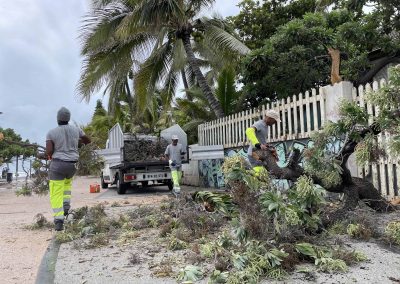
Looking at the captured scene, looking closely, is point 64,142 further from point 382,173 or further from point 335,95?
point 382,173

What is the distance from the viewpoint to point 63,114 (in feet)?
22.7

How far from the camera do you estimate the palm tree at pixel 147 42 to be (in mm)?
12766

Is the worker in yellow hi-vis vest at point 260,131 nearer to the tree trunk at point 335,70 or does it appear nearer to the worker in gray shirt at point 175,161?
the tree trunk at point 335,70

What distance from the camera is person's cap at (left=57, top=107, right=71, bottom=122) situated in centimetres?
693

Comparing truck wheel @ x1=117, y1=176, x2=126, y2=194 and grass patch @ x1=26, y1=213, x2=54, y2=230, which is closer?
grass patch @ x1=26, y1=213, x2=54, y2=230

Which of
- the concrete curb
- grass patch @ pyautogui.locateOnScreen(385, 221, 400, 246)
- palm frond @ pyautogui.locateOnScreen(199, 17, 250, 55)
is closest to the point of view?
the concrete curb

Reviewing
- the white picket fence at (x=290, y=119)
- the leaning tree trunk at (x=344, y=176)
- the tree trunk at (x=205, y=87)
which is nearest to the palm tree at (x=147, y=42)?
the tree trunk at (x=205, y=87)

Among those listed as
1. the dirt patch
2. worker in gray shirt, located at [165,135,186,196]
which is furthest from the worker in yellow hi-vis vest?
worker in gray shirt, located at [165,135,186,196]

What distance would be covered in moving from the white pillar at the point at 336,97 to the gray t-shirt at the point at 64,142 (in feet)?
16.1

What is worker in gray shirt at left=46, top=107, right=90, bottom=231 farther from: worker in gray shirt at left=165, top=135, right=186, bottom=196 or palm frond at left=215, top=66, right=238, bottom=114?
palm frond at left=215, top=66, right=238, bottom=114

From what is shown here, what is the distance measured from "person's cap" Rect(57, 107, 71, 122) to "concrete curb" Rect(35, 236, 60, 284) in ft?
7.08

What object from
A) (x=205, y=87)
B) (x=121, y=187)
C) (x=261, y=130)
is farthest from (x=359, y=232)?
(x=121, y=187)

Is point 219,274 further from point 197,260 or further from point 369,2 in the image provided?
point 369,2

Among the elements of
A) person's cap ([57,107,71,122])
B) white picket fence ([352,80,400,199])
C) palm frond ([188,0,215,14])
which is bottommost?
white picket fence ([352,80,400,199])
